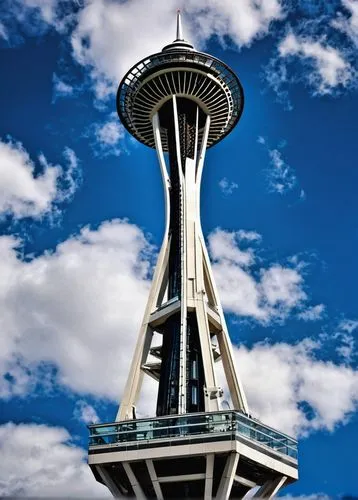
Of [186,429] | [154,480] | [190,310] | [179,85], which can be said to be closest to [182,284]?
Result: [190,310]

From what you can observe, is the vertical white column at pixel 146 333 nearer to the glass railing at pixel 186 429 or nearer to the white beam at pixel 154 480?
the glass railing at pixel 186 429

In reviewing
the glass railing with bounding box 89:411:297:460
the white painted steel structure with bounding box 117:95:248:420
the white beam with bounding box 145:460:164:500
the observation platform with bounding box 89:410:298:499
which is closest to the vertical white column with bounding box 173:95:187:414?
the white painted steel structure with bounding box 117:95:248:420

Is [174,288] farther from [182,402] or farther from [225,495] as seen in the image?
[225,495]

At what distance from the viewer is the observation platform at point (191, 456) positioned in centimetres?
5584

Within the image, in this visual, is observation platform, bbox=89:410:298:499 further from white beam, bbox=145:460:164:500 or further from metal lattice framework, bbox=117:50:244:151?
metal lattice framework, bbox=117:50:244:151

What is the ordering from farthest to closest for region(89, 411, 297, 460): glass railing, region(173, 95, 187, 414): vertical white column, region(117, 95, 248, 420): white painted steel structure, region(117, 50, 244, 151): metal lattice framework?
A: region(117, 50, 244, 151): metal lattice framework < region(117, 95, 248, 420): white painted steel structure < region(173, 95, 187, 414): vertical white column < region(89, 411, 297, 460): glass railing

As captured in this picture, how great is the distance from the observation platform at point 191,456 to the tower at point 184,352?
8 centimetres

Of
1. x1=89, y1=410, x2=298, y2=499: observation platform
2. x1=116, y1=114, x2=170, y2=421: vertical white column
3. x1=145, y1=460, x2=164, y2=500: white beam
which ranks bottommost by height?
x1=145, y1=460, x2=164, y2=500: white beam

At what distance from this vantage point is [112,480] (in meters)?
60.0

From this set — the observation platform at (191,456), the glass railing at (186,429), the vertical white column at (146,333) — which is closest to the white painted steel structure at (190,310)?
the vertical white column at (146,333)

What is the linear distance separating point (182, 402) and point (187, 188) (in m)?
24.5

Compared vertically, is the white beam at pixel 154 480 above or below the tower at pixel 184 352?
below

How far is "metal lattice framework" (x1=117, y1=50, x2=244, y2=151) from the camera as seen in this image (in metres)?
82.2

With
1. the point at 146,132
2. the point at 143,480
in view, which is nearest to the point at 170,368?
the point at 143,480
